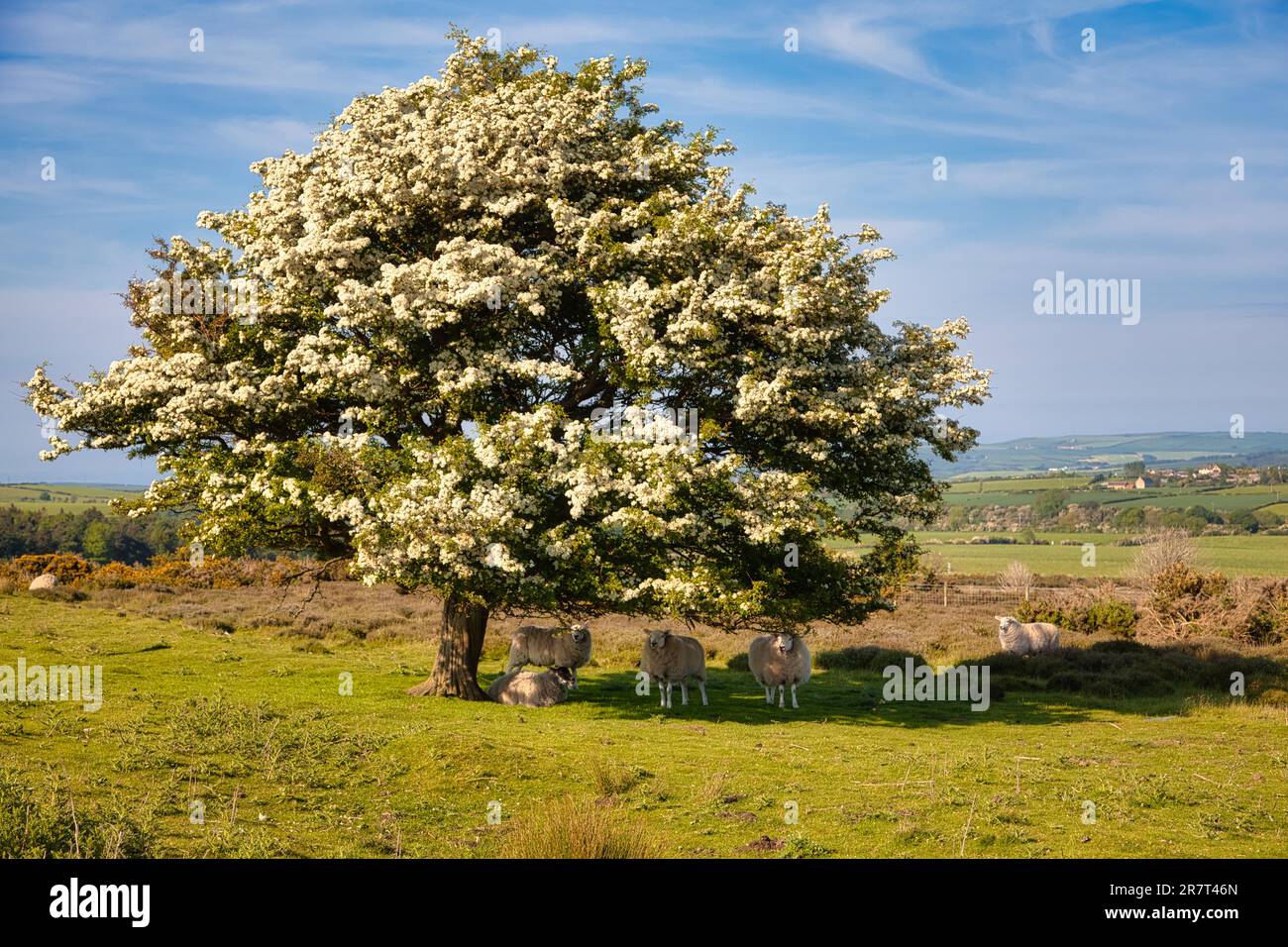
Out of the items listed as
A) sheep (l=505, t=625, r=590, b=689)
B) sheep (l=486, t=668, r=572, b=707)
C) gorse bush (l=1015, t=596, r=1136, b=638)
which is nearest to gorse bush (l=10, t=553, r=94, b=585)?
sheep (l=505, t=625, r=590, b=689)

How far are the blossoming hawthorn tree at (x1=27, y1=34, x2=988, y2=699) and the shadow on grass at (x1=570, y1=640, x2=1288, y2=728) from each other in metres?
3.79

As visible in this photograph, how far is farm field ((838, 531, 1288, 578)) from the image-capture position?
327 feet

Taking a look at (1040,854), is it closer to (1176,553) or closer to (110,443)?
(110,443)

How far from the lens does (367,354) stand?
79.6ft

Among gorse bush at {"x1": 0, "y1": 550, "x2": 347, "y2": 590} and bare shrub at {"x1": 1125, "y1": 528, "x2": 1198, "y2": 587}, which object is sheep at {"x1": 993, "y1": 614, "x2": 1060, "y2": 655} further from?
gorse bush at {"x1": 0, "y1": 550, "x2": 347, "y2": 590}

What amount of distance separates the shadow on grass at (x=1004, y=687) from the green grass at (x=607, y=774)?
1.23 feet

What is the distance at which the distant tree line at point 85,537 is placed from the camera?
306 ft

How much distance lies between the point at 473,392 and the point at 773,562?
848 centimetres

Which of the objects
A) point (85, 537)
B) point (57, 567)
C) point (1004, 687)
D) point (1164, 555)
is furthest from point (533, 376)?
point (85, 537)

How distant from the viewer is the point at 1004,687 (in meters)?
36.0

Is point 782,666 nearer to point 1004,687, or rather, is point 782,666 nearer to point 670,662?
point 670,662

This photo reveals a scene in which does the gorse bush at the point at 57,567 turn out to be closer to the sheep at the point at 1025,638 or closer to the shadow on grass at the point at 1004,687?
the shadow on grass at the point at 1004,687

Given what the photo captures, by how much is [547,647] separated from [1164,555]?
37.9 m
